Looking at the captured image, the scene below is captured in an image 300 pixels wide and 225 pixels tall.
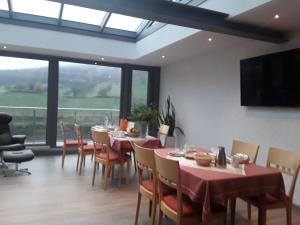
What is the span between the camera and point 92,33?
19.4 feet

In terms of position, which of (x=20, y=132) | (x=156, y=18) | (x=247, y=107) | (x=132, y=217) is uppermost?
(x=156, y=18)

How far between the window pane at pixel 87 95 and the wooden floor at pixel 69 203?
231 centimetres

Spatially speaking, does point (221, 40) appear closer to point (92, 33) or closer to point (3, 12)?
point (92, 33)

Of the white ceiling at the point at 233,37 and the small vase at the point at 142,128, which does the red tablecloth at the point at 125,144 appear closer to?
the small vase at the point at 142,128

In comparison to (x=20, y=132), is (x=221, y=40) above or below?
above

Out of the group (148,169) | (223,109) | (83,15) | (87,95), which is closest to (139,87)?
(87,95)

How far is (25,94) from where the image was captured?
20.8ft

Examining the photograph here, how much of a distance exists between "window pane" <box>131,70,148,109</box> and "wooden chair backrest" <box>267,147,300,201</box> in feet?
15.7

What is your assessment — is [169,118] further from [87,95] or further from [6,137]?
[6,137]

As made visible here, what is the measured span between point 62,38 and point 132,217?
159 inches

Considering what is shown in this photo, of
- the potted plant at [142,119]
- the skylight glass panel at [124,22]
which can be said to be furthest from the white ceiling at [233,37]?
the potted plant at [142,119]

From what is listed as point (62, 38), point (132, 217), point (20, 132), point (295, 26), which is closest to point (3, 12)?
point (62, 38)

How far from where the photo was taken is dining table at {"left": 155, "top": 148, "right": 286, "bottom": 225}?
218cm

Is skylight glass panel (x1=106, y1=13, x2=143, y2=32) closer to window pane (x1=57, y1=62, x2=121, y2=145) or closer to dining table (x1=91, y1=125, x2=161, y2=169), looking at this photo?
window pane (x1=57, y1=62, x2=121, y2=145)
